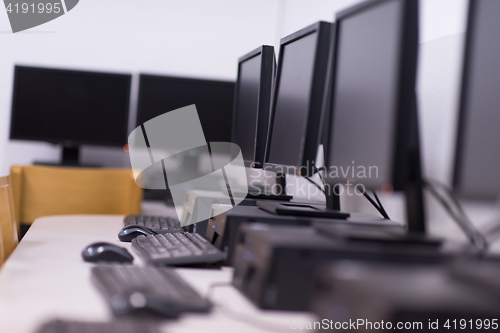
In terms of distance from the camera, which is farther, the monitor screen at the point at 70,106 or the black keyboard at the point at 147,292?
the monitor screen at the point at 70,106

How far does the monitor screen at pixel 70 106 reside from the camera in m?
2.52

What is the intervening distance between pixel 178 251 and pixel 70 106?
186 centimetres

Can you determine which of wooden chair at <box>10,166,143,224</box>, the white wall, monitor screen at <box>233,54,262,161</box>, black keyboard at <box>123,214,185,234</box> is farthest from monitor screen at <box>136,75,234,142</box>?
black keyboard at <box>123,214,185,234</box>

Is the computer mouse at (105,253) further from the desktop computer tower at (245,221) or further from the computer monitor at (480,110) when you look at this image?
the computer monitor at (480,110)

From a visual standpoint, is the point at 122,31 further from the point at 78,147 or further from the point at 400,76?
the point at 400,76

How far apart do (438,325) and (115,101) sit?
7.88ft

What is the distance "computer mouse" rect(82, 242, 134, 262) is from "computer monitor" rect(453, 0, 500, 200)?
0.63m

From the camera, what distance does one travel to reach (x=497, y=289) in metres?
0.47

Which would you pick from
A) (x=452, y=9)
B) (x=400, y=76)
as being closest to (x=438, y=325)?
(x=400, y=76)

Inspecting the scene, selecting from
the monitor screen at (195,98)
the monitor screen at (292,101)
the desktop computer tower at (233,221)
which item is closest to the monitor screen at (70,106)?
the monitor screen at (195,98)

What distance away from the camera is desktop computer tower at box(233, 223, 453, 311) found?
2.15 ft

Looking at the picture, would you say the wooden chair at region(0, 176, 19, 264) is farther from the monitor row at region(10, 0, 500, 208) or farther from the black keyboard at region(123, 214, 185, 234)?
the monitor row at region(10, 0, 500, 208)

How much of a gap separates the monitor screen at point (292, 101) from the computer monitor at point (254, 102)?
0.14 metres

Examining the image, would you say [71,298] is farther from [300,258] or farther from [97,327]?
[300,258]
